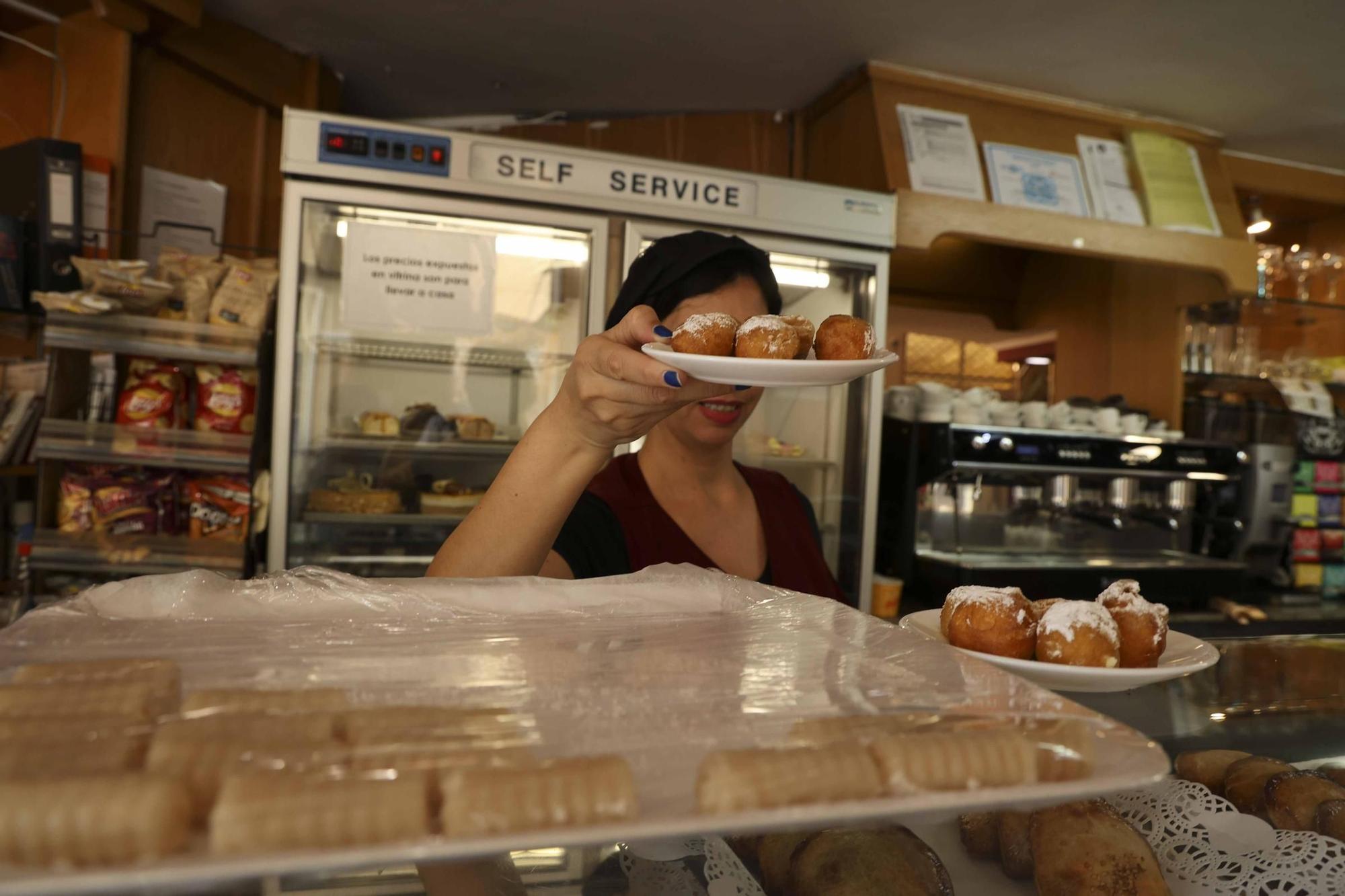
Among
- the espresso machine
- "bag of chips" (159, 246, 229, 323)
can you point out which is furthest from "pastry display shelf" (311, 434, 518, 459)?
the espresso machine

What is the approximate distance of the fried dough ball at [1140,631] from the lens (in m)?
0.79

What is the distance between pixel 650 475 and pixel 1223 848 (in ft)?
3.74

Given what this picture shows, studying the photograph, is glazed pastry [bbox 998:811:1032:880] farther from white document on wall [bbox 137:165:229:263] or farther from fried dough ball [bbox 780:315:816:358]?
white document on wall [bbox 137:165:229:263]

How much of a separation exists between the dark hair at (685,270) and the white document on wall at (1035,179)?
2028mm

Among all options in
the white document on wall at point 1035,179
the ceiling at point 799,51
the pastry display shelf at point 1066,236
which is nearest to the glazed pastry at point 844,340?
the pastry display shelf at point 1066,236

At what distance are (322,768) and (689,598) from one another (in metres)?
0.42

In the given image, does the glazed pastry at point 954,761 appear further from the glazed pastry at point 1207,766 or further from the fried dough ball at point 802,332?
the fried dough ball at point 802,332

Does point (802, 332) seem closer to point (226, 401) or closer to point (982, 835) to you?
point (982, 835)

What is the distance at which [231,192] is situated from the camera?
3.17m

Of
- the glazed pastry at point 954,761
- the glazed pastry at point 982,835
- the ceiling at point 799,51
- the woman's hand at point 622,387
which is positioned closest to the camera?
the glazed pastry at point 954,761

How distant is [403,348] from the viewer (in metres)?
2.70

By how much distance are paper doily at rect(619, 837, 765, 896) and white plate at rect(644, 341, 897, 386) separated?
464 mm

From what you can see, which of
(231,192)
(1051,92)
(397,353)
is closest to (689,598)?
(397,353)

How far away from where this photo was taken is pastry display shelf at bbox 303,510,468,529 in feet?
8.23
